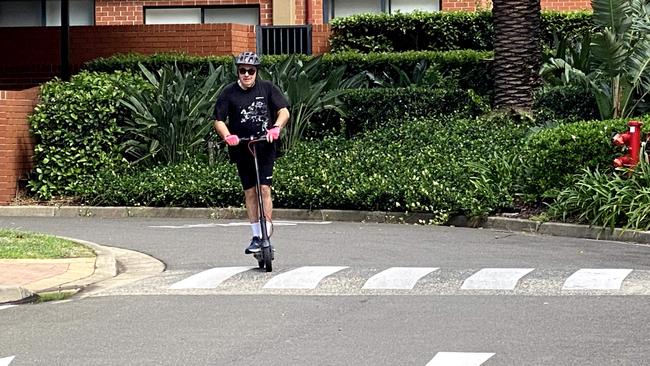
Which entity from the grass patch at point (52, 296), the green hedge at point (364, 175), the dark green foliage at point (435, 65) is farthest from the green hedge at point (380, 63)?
the grass patch at point (52, 296)

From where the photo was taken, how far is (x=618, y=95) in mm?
19672

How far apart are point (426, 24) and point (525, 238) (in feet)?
37.4

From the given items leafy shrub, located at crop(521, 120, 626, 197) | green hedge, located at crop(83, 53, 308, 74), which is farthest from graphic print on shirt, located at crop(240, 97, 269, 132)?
green hedge, located at crop(83, 53, 308, 74)

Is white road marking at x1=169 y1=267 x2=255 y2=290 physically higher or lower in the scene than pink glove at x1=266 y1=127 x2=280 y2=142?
lower

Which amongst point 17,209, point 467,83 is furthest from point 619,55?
point 17,209

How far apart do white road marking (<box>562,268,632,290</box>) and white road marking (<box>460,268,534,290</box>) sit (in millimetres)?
448

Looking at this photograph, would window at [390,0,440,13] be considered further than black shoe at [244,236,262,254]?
Yes

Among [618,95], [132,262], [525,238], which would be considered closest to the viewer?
[132,262]

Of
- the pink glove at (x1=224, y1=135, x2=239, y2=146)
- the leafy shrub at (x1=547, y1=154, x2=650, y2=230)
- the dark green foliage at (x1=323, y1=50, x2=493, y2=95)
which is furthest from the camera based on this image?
the dark green foliage at (x1=323, y1=50, x2=493, y2=95)

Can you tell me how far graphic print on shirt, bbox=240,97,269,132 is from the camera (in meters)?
12.8

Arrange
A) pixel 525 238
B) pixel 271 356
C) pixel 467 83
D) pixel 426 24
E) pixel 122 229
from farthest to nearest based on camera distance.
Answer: pixel 426 24 < pixel 467 83 < pixel 122 229 < pixel 525 238 < pixel 271 356

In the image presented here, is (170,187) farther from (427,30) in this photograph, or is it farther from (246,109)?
(246,109)

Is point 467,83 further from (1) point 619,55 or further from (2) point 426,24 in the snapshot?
(1) point 619,55

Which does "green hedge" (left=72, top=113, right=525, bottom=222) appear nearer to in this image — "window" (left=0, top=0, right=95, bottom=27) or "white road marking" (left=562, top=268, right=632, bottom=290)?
"white road marking" (left=562, top=268, right=632, bottom=290)
